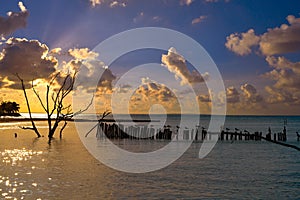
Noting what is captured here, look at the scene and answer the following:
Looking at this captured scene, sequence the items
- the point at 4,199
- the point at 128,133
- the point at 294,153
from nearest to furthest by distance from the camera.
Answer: the point at 4,199
the point at 294,153
the point at 128,133

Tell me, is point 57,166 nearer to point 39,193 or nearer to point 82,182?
point 82,182

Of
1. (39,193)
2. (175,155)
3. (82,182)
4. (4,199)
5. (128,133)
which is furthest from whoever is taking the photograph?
(128,133)

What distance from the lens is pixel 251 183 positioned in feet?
76.1

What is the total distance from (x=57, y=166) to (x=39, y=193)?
9.22m

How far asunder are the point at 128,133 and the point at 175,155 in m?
24.3

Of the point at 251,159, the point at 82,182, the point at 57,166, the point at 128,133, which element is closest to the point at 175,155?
the point at 251,159

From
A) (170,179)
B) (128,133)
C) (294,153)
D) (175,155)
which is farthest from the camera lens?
(128,133)

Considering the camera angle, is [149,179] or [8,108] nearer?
[149,179]

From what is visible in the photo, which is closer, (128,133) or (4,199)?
(4,199)

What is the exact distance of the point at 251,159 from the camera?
1398 inches

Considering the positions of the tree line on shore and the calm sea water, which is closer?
the calm sea water

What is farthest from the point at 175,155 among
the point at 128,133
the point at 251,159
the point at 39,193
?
the point at 128,133

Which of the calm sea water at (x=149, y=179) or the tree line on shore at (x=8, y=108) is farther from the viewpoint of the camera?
the tree line on shore at (x=8, y=108)

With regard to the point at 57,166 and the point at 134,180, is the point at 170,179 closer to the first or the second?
the point at 134,180
